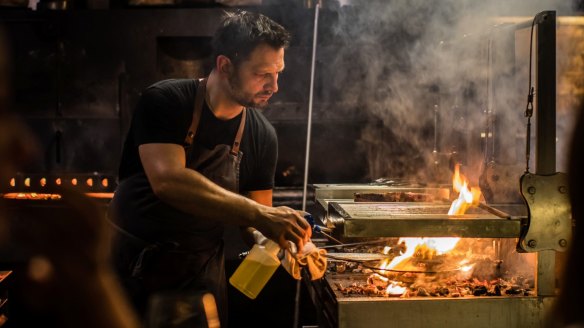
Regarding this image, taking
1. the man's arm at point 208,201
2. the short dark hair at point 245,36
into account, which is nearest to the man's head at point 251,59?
the short dark hair at point 245,36

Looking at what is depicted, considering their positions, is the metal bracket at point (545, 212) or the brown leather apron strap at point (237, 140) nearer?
the metal bracket at point (545, 212)

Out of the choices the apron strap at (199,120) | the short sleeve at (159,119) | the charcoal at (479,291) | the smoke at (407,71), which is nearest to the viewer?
the charcoal at (479,291)

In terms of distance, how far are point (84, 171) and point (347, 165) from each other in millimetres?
2616

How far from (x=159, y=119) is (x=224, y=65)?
0.41m

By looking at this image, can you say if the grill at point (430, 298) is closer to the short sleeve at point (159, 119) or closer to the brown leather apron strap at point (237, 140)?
the brown leather apron strap at point (237, 140)

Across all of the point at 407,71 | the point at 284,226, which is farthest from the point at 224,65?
the point at 407,71

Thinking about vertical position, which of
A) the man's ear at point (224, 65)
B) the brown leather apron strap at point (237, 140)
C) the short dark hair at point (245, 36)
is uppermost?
the short dark hair at point (245, 36)

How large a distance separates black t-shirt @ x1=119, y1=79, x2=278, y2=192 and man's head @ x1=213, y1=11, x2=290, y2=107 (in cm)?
18

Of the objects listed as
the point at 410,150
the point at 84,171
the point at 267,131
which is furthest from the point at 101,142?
the point at 267,131

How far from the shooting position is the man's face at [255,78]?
117 inches

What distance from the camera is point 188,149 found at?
2.97 meters

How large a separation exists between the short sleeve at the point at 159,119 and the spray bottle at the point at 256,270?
25.0 inches

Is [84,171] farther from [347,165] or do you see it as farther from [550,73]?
[550,73]

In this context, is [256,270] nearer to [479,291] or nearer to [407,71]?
[479,291]
